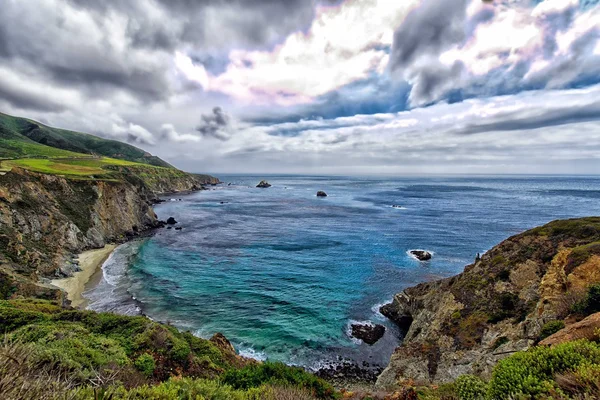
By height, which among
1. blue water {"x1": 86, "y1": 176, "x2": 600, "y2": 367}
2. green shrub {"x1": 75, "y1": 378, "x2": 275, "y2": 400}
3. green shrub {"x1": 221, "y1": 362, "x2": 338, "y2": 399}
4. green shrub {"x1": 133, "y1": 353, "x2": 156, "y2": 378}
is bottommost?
blue water {"x1": 86, "y1": 176, "x2": 600, "y2": 367}

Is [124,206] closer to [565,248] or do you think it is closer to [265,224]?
[265,224]

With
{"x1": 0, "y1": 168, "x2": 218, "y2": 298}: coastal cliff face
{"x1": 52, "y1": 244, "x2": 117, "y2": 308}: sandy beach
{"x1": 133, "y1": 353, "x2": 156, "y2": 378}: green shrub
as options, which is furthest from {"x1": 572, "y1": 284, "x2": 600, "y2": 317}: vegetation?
{"x1": 52, "y1": 244, "x2": 117, "y2": 308}: sandy beach

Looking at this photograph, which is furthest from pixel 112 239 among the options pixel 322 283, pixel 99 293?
pixel 322 283

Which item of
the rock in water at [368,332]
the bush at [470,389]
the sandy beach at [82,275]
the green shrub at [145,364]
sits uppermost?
the bush at [470,389]

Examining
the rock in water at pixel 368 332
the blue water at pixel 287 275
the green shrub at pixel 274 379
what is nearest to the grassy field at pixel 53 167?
the blue water at pixel 287 275

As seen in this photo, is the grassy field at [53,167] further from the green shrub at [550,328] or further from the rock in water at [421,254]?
the rock in water at [421,254]

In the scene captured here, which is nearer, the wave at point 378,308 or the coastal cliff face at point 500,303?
the coastal cliff face at point 500,303

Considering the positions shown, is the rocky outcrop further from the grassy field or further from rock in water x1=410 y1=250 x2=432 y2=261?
the grassy field
